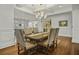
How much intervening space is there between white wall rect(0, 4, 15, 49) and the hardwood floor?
0.11m

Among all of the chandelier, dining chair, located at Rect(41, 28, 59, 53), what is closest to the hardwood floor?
dining chair, located at Rect(41, 28, 59, 53)

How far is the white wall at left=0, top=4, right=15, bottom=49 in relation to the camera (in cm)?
199

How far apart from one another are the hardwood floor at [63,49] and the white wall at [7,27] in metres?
0.11

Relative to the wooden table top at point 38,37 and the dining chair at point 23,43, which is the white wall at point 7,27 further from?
the wooden table top at point 38,37

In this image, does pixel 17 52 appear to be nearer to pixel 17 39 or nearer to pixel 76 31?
pixel 17 39

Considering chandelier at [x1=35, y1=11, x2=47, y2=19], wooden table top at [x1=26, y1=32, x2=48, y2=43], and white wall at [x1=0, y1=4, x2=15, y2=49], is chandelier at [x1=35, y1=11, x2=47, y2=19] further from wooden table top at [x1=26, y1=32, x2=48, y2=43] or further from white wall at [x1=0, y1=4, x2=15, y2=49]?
white wall at [x1=0, y1=4, x2=15, y2=49]

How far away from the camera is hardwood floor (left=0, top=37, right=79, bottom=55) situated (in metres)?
2.01

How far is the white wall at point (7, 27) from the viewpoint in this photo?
78.4 inches

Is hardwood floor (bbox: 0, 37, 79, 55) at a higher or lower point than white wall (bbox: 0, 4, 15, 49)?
lower

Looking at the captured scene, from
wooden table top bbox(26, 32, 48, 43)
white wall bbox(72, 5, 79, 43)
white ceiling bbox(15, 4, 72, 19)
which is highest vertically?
white ceiling bbox(15, 4, 72, 19)

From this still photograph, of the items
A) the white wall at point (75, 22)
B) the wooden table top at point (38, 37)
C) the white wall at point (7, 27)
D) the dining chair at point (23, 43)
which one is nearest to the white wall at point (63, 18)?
the white wall at point (75, 22)

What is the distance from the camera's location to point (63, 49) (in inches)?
80.0

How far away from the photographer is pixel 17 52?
2035mm

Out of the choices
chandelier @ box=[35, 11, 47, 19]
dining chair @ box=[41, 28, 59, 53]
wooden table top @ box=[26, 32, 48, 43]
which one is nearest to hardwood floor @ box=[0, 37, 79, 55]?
dining chair @ box=[41, 28, 59, 53]
